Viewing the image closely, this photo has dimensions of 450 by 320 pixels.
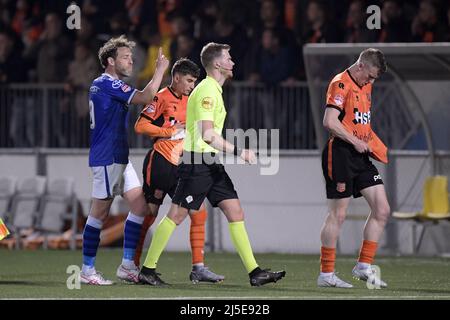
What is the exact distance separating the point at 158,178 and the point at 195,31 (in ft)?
23.0

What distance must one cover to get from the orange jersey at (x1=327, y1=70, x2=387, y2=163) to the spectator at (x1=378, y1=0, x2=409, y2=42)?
20.4 ft

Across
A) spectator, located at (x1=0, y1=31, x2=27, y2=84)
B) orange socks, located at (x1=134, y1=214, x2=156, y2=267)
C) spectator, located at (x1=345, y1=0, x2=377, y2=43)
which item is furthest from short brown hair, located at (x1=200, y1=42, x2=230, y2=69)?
spectator, located at (x1=0, y1=31, x2=27, y2=84)

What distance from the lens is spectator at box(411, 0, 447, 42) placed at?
17.8 meters

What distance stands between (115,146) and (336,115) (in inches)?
80.0

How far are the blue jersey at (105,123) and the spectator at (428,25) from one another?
22.6ft

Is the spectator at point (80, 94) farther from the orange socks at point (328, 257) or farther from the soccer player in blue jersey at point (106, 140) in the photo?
the orange socks at point (328, 257)

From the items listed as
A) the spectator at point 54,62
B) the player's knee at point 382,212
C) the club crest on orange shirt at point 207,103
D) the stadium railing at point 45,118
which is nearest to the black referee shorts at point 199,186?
the club crest on orange shirt at point 207,103

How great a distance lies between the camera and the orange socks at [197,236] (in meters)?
12.8

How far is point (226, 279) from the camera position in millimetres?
13000

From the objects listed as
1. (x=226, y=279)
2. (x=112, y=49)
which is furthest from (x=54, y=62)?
(x=112, y=49)

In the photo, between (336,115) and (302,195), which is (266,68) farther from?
(336,115)

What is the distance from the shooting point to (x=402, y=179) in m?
18.2

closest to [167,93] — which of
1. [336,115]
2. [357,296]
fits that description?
[336,115]

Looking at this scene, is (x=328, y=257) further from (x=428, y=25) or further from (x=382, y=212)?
(x=428, y=25)
